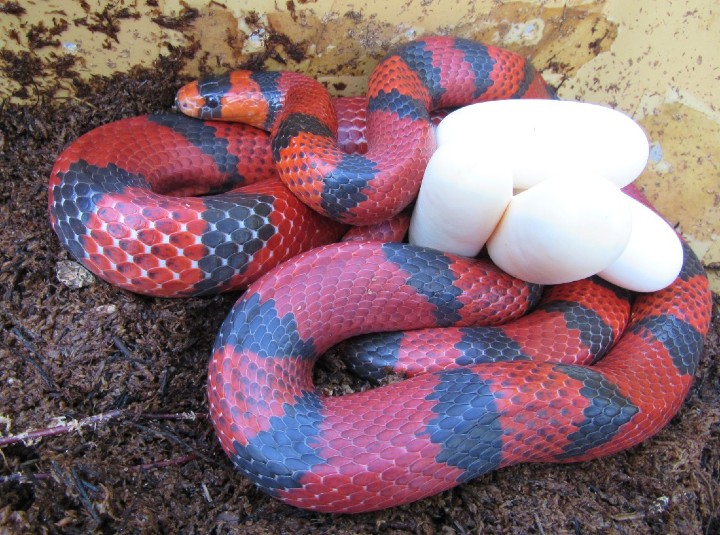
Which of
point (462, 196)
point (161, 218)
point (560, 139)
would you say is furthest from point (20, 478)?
point (560, 139)

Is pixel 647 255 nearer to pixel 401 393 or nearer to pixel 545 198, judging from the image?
pixel 545 198

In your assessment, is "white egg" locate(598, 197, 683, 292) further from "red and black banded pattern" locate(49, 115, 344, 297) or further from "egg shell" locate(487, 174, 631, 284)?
"red and black banded pattern" locate(49, 115, 344, 297)

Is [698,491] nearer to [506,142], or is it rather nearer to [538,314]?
[538,314]

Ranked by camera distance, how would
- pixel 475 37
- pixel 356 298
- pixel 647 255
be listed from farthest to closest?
pixel 475 37
pixel 647 255
pixel 356 298

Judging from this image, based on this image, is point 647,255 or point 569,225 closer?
point 569,225

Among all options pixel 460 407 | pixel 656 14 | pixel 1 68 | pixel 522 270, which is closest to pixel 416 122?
pixel 522 270

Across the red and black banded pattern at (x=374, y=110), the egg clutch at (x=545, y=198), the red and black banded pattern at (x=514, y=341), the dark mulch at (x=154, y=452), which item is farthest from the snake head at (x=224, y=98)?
the red and black banded pattern at (x=514, y=341)
